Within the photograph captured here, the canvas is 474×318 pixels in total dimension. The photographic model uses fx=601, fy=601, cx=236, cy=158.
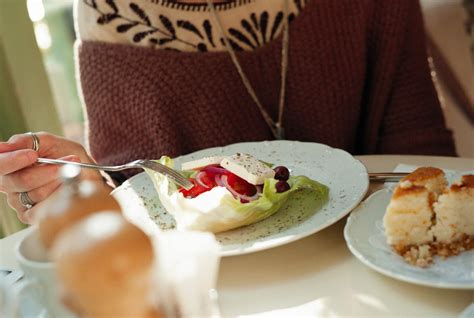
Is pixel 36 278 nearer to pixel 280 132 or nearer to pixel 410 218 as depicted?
pixel 410 218

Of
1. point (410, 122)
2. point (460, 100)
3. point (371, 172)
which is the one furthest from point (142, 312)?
point (460, 100)

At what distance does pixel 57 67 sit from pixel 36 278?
5.90 ft

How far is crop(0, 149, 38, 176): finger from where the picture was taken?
2.80 feet

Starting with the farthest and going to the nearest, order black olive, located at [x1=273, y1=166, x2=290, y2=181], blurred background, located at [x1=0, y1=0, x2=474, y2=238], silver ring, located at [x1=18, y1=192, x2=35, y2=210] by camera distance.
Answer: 1. blurred background, located at [x1=0, y1=0, x2=474, y2=238]
2. silver ring, located at [x1=18, y1=192, x2=35, y2=210]
3. black olive, located at [x1=273, y1=166, x2=290, y2=181]

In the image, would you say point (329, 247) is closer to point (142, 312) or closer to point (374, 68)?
point (142, 312)

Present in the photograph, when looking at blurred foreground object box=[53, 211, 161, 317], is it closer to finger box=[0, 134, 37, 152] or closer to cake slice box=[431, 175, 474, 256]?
cake slice box=[431, 175, 474, 256]

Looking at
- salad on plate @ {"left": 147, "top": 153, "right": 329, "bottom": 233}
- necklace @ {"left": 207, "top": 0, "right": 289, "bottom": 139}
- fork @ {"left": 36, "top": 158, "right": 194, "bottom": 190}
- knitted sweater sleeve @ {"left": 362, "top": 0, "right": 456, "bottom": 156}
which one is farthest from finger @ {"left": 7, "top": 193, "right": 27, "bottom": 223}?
knitted sweater sleeve @ {"left": 362, "top": 0, "right": 456, "bottom": 156}

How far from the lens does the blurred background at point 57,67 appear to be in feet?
4.55

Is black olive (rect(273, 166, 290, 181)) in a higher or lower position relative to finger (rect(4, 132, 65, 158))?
lower

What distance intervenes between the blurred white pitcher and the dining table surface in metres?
0.07

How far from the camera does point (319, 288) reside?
2.06 ft

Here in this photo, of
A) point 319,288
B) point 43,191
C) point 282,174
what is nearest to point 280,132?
A: point 282,174

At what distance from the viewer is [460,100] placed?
1.41 metres

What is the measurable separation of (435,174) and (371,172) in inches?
7.8
